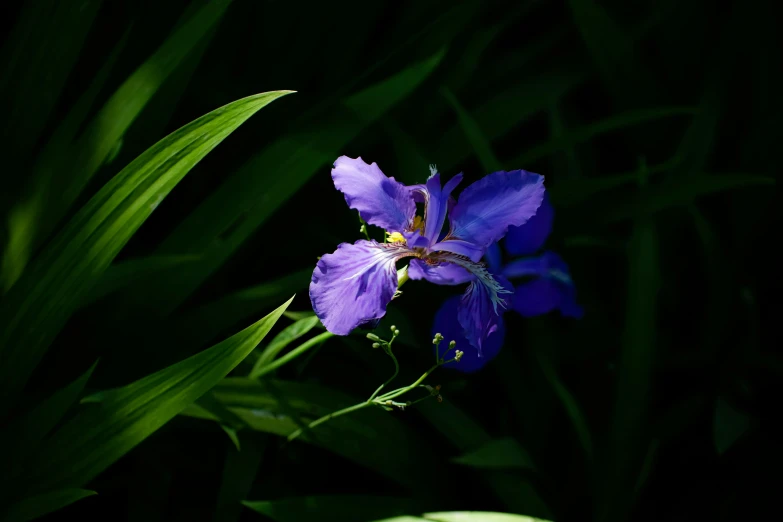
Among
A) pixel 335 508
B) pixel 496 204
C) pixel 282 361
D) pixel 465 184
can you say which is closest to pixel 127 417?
pixel 282 361

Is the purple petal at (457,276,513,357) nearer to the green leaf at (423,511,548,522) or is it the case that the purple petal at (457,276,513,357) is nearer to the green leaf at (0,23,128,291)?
the green leaf at (423,511,548,522)

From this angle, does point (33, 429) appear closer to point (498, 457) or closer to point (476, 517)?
point (476, 517)

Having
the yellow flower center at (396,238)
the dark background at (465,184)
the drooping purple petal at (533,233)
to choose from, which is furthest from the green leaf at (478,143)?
the yellow flower center at (396,238)

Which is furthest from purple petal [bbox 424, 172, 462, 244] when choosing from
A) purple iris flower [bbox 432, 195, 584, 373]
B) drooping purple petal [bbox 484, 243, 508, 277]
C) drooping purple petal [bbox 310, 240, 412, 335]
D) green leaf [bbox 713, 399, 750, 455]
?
green leaf [bbox 713, 399, 750, 455]

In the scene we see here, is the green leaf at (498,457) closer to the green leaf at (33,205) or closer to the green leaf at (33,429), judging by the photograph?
the green leaf at (33,429)

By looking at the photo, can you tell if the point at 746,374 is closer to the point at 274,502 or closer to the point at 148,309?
the point at 274,502

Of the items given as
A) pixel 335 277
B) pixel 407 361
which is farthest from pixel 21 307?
pixel 407 361
